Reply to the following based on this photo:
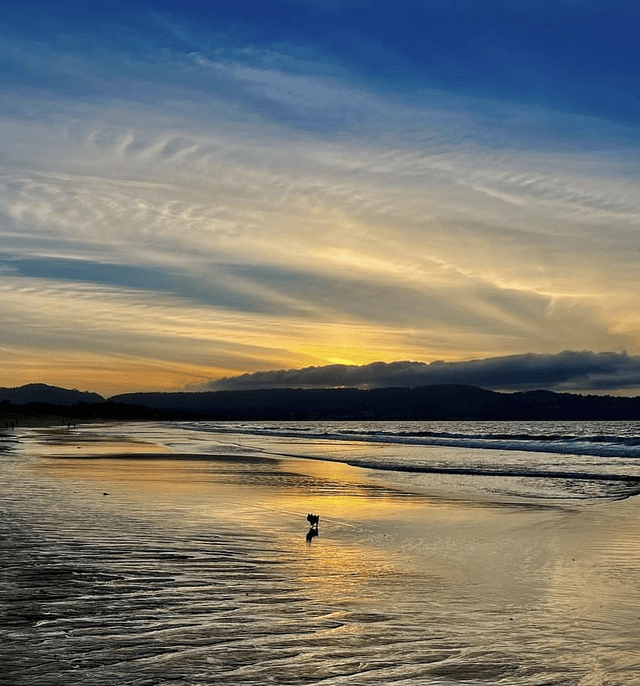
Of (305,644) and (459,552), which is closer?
(305,644)

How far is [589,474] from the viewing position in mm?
38031

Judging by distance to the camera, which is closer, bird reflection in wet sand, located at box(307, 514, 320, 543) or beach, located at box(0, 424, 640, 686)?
beach, located at box(0, 424, 640, 686)

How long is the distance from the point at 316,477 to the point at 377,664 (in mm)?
26196

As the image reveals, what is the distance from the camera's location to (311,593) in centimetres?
1120

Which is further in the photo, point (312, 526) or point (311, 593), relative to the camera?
point (312, 526)

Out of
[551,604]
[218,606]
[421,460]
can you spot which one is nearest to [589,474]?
[421,460]

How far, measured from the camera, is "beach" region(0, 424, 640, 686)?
7.96 meters

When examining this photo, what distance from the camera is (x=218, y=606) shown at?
1024 centimetres

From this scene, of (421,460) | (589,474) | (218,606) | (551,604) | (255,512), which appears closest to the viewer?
(218,606)

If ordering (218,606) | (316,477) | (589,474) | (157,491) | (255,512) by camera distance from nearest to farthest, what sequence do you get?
(218,606) < (255,512) < (157,491) < (316,477) < (589,474)

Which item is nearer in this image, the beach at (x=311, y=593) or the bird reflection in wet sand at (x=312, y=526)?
the beach at (x=311, y=593)

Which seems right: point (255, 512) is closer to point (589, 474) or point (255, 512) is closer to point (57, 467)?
point (57, 467)

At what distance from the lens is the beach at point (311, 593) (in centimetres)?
796

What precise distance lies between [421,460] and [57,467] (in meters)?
23.1
